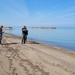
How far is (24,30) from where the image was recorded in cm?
2056

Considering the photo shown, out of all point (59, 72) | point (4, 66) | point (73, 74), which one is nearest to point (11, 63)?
point (4, 66)

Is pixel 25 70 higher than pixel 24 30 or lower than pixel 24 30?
lower

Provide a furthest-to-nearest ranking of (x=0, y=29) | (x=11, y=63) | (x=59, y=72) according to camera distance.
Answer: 1. (x=0, y=29)
2. (x=11, y=63)
3. (x=59, y=72)

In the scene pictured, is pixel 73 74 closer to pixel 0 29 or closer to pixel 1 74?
pixel 1 74

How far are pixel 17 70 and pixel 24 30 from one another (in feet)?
39.5

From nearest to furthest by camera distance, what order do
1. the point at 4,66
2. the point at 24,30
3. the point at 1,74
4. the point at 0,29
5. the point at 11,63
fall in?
1. the point at 1,74
2. the point at 4,66
3. the point at 11,63
4. the point at 0,29
5. the point at 24,30

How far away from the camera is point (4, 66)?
374 inches

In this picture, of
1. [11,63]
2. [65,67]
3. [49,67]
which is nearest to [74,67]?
[65,67]

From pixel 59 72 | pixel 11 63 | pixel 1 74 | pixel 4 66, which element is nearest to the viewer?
pixel 1 74

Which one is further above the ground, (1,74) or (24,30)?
(24,30)

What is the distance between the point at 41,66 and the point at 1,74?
8.03ft

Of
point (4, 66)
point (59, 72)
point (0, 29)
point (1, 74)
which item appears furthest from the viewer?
point (0, 29)

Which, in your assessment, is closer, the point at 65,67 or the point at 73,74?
the point at 73,74

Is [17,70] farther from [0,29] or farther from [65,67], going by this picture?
[0,29]
